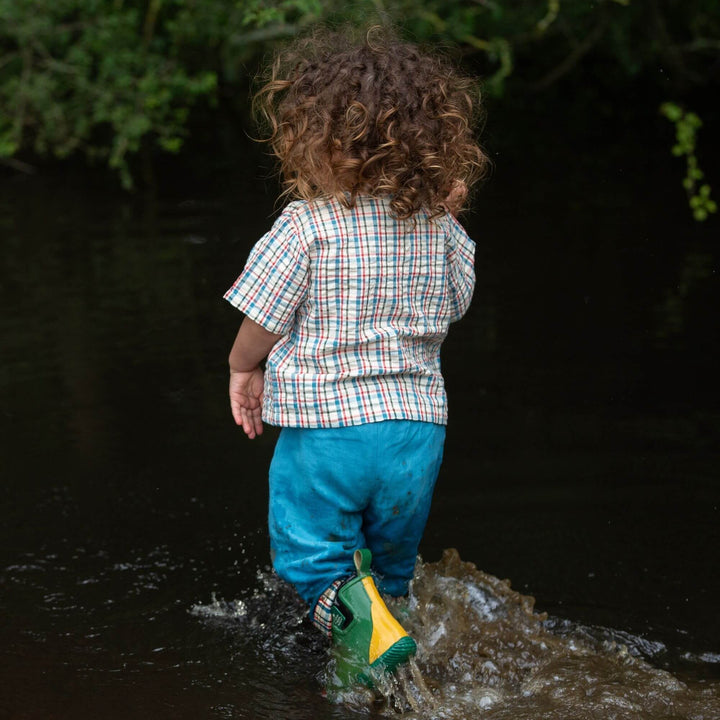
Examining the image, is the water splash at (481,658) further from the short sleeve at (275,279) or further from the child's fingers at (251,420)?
the short sleeve at (275,279)

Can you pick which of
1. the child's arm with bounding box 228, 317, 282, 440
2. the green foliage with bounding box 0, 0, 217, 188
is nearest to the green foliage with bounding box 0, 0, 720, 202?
the green foliage with bounding box 0, 0, 217, 188

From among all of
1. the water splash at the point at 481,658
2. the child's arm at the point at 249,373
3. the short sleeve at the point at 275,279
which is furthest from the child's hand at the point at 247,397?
the water splash at the point at 481,658

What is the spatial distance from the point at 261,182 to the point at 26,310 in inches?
133

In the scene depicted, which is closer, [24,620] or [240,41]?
[24,620]

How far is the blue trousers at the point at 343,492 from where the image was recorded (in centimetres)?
251

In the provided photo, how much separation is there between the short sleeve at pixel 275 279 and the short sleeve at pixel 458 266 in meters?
0.35

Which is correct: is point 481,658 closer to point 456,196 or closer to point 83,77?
point 456,196

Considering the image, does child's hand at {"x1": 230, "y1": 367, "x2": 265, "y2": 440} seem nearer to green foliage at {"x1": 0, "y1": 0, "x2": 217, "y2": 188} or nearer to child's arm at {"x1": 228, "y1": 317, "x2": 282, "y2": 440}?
child's arm at {"x1": 228, "y1": 317, "x2": 282, "y2": 440}

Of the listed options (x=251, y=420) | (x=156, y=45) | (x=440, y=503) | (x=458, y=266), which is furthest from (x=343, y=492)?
(x=156, y=45)

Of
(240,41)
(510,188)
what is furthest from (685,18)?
(240,41)

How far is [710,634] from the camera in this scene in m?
2.81

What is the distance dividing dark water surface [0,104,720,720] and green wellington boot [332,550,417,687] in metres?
0.11

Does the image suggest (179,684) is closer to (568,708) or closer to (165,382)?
(568,708)

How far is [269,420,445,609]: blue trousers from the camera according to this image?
2.51m
